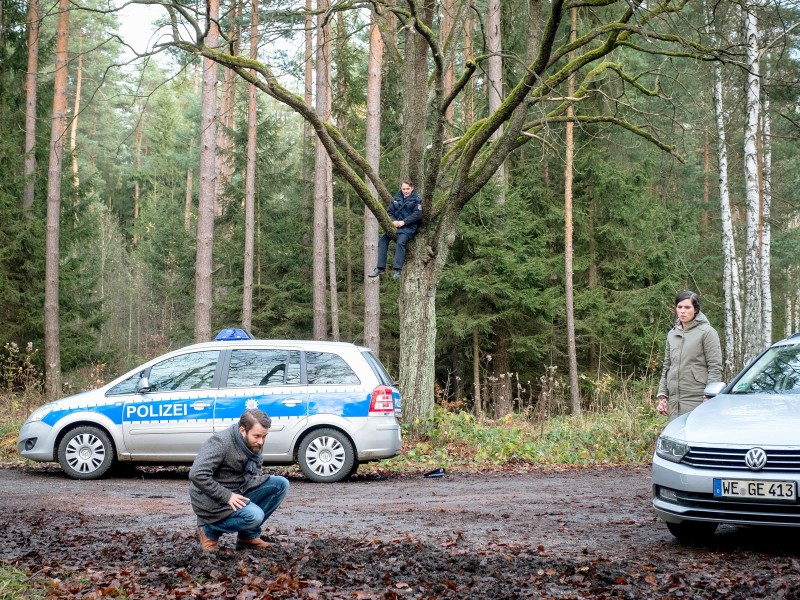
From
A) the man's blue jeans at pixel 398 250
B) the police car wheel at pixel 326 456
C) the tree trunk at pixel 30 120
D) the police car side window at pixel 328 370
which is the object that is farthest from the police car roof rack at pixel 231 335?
the tree trunk at pixel 30 120

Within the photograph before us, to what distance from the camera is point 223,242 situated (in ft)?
113

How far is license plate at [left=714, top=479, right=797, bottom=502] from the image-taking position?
604cm

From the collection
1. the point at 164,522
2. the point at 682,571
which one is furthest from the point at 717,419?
the point at 164,522

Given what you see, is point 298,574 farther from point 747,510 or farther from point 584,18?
point 584,18

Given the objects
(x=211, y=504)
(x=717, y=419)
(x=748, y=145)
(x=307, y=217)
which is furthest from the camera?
(x=307, y=217)

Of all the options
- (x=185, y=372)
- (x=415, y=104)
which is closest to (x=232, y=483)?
(x=185, y=372)

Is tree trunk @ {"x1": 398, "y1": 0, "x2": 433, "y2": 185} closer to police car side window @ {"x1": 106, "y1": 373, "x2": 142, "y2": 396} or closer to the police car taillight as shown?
the police car taillight

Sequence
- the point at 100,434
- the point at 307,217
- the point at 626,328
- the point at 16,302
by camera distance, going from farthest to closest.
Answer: the point at 307,217
the point at 626,328
the point at 16,302
the point at 100,434

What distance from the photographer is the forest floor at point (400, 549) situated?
541cm

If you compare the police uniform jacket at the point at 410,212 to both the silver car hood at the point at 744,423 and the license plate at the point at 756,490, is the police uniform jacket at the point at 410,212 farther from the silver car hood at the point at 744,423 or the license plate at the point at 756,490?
the license plate at the point at 756,490

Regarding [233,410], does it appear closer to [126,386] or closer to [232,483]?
[126,386]

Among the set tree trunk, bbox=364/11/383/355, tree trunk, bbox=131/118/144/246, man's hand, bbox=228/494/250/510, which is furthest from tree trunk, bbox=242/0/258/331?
tree trunk, bbox=131/118/144/246

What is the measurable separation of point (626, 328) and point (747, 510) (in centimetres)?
2313

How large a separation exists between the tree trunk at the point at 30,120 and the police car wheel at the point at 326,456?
18108 millimetres
